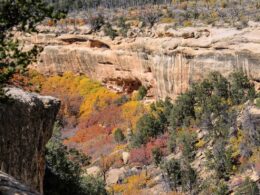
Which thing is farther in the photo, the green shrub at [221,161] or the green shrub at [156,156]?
the green shrub at [156,156]

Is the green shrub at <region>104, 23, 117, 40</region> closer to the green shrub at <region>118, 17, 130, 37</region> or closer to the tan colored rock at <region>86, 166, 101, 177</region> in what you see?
the green shrub at <region>118, 17, 130, 37</region>

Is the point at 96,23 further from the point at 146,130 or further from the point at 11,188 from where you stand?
the point at 11,188

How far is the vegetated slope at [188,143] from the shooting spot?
3781cm

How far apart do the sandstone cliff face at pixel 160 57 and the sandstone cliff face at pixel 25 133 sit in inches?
916

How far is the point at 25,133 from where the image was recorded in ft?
56.0

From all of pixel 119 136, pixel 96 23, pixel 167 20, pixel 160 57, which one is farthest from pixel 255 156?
pixel 96 23

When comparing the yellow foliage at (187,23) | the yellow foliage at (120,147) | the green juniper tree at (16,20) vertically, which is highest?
the green juniper tree at (16,20)

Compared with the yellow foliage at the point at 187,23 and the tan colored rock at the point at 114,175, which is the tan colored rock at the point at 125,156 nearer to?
the tan colored rock at the point at 114,175

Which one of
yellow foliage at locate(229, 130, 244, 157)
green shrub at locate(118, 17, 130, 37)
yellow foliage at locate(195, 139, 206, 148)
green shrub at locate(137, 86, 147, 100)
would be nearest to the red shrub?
yellow foliage at locate(195, 139, 206, 148)

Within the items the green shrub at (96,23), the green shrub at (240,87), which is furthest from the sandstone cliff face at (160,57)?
the green shrub at (96,23)

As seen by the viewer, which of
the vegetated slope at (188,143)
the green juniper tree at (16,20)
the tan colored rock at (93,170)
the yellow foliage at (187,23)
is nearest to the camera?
the green juniper tree at (16,20)

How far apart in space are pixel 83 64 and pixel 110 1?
1352 inches

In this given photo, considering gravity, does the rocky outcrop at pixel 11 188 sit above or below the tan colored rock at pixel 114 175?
above

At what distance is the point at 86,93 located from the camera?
69.3m
